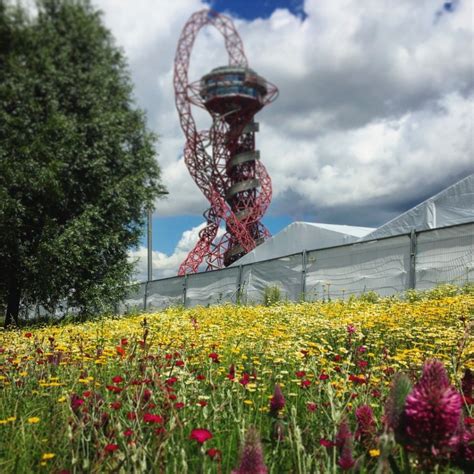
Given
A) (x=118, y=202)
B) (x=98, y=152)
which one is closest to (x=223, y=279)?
(x=118, y=202)

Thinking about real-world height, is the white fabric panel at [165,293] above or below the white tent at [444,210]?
below

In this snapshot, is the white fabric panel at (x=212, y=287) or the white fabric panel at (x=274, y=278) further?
the white fabric panel at (x=212, y=287)

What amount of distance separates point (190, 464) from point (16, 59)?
14.9 metres

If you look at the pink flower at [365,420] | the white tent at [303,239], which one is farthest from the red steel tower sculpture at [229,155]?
the pink flower at [365,420]

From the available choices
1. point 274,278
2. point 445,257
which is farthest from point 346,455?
point 274,278

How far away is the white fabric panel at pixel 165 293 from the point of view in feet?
69.6

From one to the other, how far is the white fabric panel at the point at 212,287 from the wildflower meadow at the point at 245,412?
11.8 metres

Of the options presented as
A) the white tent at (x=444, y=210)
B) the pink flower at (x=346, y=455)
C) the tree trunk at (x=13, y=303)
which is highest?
the white tent at (x=444, y=210)

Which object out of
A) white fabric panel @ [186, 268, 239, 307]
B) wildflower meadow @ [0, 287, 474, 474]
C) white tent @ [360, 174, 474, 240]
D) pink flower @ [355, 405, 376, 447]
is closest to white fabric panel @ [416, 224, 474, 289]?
white tent @ [360, 174, 474, 240]

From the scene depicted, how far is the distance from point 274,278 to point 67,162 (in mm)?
7793

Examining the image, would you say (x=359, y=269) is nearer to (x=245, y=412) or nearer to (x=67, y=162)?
(x=67, y=162)

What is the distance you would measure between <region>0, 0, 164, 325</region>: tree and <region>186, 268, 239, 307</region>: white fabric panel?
13.1 feet

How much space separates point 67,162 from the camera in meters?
14.8

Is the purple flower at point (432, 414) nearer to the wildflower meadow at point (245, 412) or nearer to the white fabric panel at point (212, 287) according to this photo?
the wildflower meadow at point (245, 412)
